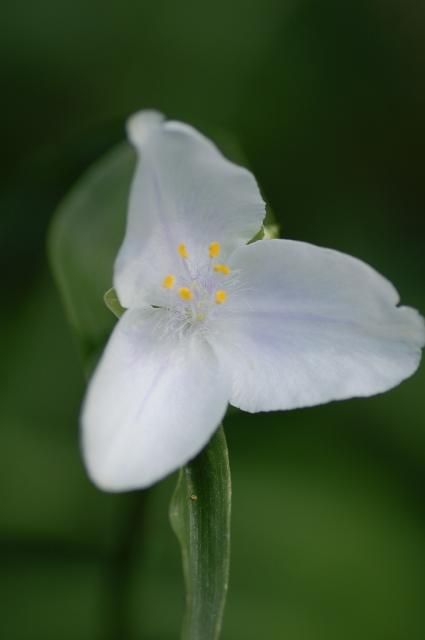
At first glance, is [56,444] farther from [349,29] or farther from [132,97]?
[349,29]

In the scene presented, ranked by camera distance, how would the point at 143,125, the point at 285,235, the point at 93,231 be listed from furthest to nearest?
the point at 285,235, the point at 93,231, the point at 143,125

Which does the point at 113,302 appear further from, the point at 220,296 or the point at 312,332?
the point at 312,332

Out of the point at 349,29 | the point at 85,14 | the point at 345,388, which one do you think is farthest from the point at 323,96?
the point at 345,388

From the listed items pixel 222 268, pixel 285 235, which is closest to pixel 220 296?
pixel 222 268

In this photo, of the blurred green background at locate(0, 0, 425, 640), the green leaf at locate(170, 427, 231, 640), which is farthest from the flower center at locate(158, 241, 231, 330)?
the blurred green background at locate(0, 0, 425, 640)

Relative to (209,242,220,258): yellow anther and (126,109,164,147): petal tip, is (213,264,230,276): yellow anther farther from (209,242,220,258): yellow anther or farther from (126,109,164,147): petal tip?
(126,109,164,147): petal tip
